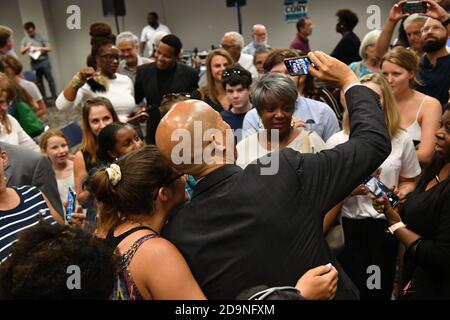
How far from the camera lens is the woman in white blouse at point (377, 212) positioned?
2105 millimetres

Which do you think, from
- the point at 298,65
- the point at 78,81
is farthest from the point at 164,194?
the point at 78,81

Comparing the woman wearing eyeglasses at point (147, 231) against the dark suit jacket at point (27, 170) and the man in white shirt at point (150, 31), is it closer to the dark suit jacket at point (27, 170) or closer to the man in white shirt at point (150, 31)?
the dark suit jacket at point (27, 170)

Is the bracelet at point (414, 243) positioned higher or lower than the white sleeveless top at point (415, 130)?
lower

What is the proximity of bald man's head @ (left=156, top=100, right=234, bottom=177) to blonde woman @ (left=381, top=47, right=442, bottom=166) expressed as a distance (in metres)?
1.49

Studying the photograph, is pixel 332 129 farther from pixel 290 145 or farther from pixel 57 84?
pixel 57 84

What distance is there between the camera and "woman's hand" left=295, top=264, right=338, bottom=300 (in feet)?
3.67

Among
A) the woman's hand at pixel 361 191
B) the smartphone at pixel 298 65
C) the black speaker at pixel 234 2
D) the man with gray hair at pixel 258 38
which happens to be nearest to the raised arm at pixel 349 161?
the smartphone at pixel 298 65

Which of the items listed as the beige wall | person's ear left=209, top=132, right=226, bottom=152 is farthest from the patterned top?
the beige wall

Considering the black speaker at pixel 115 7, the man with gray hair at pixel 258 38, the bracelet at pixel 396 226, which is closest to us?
the bracelet at pixel 396 226

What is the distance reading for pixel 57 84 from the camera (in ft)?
31.6

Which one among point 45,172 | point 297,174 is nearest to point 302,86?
point 45,172

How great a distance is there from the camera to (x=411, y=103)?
8.17ft

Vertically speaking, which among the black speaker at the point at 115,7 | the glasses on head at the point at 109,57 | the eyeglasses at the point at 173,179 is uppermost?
the black speaker at the point at 115,7

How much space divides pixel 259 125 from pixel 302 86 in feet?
2.71
